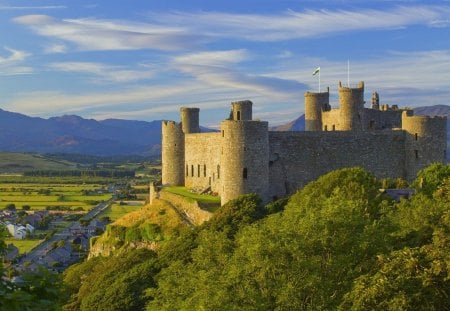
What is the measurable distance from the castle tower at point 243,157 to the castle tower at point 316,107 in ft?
33.7

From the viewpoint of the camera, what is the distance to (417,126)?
152 ft

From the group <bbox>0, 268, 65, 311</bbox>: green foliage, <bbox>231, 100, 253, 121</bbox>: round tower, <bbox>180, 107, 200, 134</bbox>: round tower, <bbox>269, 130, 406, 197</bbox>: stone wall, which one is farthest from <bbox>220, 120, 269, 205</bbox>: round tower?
<bbox>0, 268, 65, 311</bbox>: green foliage

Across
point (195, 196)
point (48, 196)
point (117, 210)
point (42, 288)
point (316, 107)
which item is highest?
point (316, 107)

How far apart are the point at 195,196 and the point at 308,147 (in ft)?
29.2

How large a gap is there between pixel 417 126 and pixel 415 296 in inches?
1183

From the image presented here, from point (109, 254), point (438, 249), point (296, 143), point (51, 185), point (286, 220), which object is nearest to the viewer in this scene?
point (438, 249)

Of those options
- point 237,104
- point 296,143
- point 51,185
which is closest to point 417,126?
point 296,143

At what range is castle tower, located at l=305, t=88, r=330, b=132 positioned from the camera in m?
50.6

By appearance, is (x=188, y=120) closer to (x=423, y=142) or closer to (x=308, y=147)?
(x=308, y=147)

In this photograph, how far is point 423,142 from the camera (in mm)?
46312

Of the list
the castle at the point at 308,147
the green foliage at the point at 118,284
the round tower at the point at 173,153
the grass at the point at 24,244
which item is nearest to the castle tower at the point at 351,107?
the castle at the point at 308,147

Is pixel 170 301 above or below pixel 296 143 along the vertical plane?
below

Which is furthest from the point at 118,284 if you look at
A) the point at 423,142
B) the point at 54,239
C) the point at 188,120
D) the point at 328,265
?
the point at 54,239

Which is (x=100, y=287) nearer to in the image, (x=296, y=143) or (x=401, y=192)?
(x=296, y=143)
